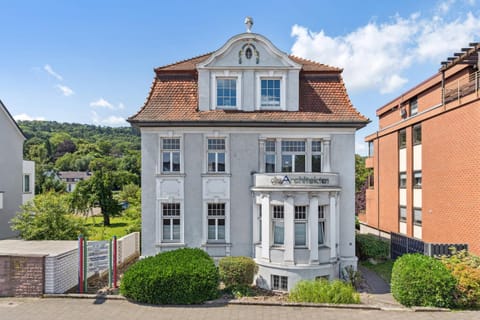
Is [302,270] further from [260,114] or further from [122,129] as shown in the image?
[122,129]

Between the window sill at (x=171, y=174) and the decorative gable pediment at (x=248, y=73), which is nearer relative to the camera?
the window sill at (x=171, y=174)

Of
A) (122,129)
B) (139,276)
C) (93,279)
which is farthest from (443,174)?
(122,129)

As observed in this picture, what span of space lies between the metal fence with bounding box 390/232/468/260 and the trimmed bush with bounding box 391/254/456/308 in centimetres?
374

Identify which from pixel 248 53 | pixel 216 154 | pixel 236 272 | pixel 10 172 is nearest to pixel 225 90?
pixel 248 53

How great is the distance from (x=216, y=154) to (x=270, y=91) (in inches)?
159

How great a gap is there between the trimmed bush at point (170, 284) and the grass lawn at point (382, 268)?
8.87 meters

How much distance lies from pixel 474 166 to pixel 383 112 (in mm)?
15685

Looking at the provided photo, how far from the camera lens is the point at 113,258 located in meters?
13.9

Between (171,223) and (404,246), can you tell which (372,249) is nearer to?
(404,246)

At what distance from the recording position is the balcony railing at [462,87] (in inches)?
641

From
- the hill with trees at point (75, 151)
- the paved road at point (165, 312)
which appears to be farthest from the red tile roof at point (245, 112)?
the hill with trees at point (75, 151)

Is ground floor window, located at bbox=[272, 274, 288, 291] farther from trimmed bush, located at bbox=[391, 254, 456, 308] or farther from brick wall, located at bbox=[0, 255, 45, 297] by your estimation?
brick wall, located at bbox=[0, 255, 45, 297]

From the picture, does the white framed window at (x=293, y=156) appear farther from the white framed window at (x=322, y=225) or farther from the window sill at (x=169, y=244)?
the window sill at (x=169, y=244)

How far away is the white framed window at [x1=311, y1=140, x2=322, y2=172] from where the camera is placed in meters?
15.6
